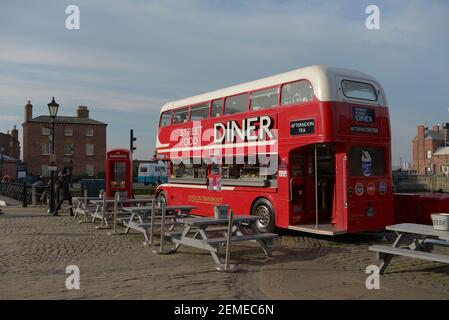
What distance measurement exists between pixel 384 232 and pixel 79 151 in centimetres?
4742

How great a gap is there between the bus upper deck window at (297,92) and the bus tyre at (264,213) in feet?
8.81

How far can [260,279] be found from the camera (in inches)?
268

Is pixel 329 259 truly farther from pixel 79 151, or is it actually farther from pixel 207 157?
pixel 79 151

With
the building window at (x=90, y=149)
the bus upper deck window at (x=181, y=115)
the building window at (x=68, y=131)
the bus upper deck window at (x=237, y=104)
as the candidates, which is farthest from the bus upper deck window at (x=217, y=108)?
the building window at (x=68, y=131)

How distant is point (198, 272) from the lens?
23.7 feet

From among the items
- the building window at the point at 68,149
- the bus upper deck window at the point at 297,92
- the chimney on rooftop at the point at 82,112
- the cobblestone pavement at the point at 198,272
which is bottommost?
the cobblestone pavement at the point at 198,272

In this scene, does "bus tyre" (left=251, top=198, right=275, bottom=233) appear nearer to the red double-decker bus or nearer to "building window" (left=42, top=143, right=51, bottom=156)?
the red double-decker bus

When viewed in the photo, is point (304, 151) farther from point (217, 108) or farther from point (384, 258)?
point (384, 258)

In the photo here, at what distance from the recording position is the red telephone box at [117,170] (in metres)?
17.6

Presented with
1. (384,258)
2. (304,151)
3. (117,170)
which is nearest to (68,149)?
(117,170)

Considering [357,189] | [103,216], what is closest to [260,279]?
[357,189]

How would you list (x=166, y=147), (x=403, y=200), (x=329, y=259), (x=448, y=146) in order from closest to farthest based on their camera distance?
1. (x=329, y=259)
2. (x=403, y=200)
3. (x=166, y=147)
4. (x=448, y=146)

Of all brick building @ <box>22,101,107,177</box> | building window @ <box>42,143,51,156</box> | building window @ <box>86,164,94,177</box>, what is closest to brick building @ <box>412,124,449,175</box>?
brick building @ <box>22,101,107,177</box>

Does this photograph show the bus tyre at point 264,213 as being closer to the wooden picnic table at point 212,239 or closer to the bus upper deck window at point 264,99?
the wooden picnic table at point 212,239
